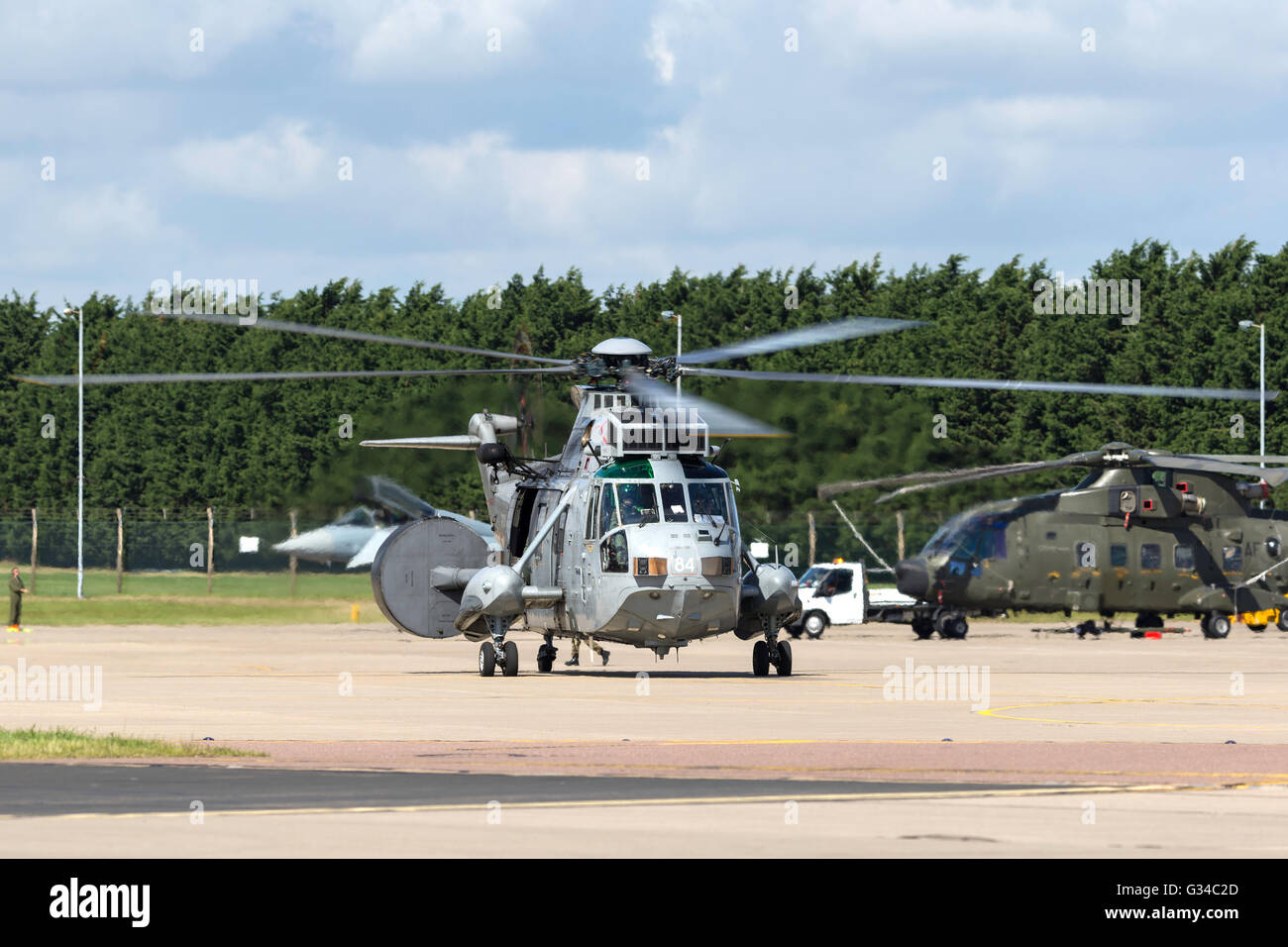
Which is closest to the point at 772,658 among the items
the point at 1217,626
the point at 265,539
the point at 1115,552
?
the point at 1115,552

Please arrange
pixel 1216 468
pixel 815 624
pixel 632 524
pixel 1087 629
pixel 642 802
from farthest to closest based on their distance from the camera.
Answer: pixel 815 624 → pixel 1087 629 → pixel 1216 468 → pixel 632 524 → pixel 642 802

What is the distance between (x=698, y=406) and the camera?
1265 inches

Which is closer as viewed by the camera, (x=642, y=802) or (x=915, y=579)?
(x=642, y=802)

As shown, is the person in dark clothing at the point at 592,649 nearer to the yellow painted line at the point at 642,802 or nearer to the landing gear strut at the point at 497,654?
the landing gear strut at the point at 497,654

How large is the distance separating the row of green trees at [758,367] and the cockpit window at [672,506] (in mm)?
31045

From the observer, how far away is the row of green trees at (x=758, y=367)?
70500 mm

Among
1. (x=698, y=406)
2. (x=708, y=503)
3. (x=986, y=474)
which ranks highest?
(x=698, y=406)

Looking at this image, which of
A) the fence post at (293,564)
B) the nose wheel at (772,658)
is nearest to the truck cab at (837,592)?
the fence post at (293,564)

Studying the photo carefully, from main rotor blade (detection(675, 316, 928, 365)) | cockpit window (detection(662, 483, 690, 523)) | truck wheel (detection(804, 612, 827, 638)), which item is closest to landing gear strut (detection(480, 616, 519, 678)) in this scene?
cockpit window (detection(662, 483, 690, 523))

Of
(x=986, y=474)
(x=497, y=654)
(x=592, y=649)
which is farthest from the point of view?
(x=986, y=474)

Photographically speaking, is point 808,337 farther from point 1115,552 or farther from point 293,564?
point 293,564

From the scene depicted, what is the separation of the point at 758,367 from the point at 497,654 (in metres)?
60.3
